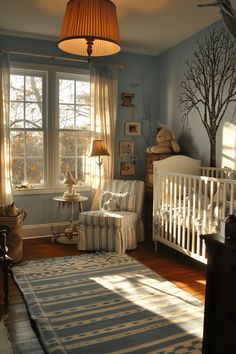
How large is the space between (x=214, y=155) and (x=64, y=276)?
2044 millimetres

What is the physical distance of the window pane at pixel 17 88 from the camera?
4.10 metres

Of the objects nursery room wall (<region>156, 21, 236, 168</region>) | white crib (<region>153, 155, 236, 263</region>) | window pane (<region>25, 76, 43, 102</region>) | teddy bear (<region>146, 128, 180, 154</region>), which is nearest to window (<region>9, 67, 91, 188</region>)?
window pane (<region>25, 76, 43, 102</region>)

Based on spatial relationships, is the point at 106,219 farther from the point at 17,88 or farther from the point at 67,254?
the point at 17,88

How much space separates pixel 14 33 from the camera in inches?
156

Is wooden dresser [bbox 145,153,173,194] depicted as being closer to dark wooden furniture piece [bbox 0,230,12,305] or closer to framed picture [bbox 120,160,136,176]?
framed picture [bbox 120,160,136,176]

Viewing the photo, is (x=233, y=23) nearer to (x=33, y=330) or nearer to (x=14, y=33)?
(x=33, y=330)

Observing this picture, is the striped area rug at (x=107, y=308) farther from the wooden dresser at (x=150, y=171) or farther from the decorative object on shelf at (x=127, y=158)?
the decorative object on shelf at (x=127, y=158)

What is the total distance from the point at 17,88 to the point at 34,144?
2.38 feet

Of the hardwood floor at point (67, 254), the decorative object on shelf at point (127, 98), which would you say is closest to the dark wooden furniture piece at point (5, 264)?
Result: the hardwood floor at point (67, 254)

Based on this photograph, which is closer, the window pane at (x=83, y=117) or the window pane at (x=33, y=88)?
the window pane at (x=33, y=88)

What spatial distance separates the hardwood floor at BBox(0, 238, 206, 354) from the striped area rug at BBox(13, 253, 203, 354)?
0.22 feet

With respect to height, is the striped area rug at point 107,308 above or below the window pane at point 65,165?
below

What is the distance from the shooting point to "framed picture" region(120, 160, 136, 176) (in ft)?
15.4

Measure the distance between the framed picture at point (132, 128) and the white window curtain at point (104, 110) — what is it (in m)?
0.28
